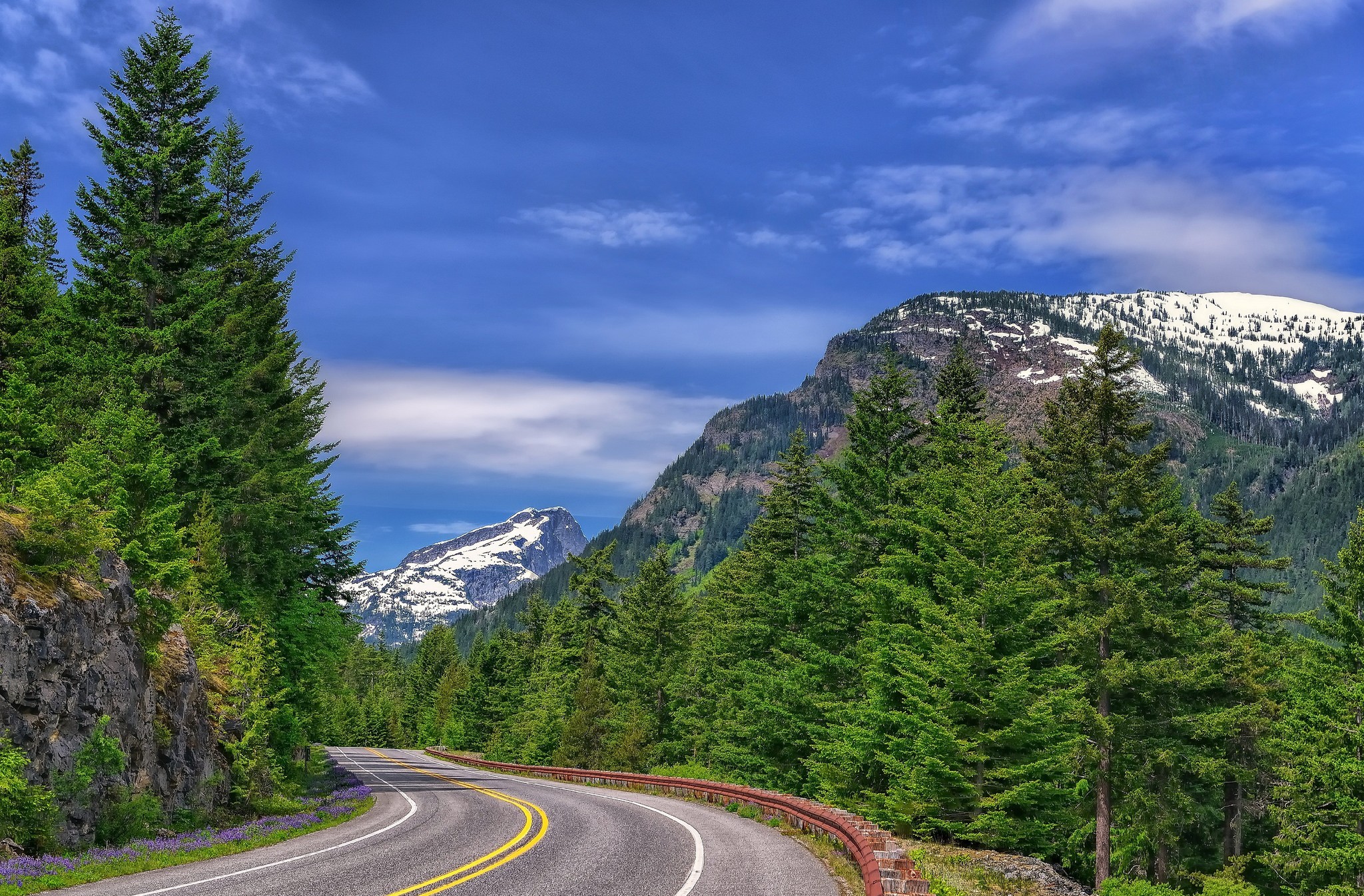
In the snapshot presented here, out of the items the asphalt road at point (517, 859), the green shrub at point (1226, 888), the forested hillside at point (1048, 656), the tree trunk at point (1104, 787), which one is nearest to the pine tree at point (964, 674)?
the forested hillside at point (1048, 656)

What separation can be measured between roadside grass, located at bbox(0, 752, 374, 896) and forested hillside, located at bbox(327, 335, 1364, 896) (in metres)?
15.0

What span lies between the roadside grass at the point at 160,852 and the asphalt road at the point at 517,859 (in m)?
0.44

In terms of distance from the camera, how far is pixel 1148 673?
2427cm

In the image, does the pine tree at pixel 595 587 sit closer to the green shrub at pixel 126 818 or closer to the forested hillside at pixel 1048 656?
the forested hillside at pixel 1048 656

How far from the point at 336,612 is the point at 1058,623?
88.8 ft

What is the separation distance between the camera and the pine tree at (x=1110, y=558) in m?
25.0

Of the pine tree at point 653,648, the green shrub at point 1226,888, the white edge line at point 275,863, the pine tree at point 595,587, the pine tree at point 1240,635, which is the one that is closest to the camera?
the white edge line at point 275,863

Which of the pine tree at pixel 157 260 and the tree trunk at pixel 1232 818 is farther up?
the pine tree at pixel 157 260

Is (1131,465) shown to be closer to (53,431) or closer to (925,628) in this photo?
(925,628)

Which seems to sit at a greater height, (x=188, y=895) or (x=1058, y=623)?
(x=1058, y=623)

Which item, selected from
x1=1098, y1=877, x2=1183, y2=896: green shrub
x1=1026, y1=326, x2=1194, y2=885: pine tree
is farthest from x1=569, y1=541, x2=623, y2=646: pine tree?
x1=1026, y1=326, x2=1194, y2=885: pine tree

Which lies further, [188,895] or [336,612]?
[336,612]

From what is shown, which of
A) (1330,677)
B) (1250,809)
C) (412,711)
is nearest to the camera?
(1330,677)

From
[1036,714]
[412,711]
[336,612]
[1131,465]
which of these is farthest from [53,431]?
[412,711]
